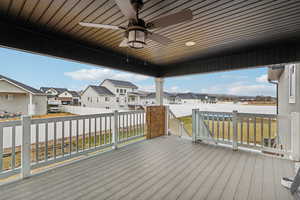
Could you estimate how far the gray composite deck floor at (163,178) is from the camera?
2057mm

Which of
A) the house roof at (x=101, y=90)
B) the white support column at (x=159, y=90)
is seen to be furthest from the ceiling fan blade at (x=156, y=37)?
the house roof at (x=101, y=90)

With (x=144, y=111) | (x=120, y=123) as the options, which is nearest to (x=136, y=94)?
(x=144, y=111)

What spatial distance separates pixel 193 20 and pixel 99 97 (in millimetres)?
4747

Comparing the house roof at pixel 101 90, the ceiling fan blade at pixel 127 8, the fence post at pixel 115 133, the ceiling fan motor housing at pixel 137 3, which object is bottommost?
the fence post at pixel 115 133

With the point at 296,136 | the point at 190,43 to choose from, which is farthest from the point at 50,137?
the point at 296,136

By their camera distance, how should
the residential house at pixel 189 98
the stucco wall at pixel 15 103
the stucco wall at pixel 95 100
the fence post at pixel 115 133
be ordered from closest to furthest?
the stucco wall at pixel 15 103 < the fence post at pixel 115 133 < the stucco wall at pixel 95 100 < the residential house at pixel 189 98

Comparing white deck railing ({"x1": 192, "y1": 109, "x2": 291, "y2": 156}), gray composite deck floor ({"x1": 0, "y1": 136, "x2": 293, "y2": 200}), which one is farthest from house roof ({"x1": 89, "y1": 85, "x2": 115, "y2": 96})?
white deck railing ({"x1": 192, "y1": 109, "x2": 291, "y2": 156})

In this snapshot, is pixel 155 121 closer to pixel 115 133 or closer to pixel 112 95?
pixel 115 133

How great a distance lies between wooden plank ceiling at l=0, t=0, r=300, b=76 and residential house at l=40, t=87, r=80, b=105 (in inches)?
62.8

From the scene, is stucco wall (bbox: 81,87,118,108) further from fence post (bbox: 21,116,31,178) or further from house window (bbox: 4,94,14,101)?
fence post (bbox: 21,116,31,178)

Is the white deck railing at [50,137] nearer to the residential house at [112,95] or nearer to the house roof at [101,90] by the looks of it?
the residential house at [112,95]

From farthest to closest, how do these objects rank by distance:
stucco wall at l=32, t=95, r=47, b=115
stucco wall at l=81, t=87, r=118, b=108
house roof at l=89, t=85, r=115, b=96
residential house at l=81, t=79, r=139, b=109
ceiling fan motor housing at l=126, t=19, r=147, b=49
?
1. house roof at l=89, t=85, r=115, b=96
2. residential house at l=81, t=79, r=139, b=109
3. stucco wall at l=81, t=87, r=118, b=108
4. stucco wall at l=32, t=95, r=47, b=115
5. ceiling fan motor housing at l=126, t=19, r=147, b=49

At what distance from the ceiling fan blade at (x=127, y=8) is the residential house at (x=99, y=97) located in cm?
409

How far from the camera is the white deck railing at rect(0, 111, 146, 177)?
2461 mm
